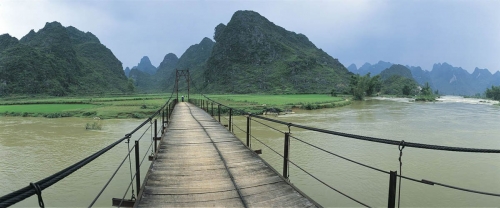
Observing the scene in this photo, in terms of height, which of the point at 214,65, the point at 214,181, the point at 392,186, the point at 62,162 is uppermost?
the point at 214,65

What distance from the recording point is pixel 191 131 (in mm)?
7902

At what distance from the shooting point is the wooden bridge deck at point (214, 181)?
2.99 meters

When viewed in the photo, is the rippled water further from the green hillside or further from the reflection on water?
the green hillside

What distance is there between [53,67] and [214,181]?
3369 inches

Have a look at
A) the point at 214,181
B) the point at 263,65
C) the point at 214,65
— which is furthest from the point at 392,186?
the point at 214,65

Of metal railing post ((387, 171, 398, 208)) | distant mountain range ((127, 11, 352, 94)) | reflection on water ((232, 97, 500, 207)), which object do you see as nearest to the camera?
metal railing post ((387, 171, 398, 208))

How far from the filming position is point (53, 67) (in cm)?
7125

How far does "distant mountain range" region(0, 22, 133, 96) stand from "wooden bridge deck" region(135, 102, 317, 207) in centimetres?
7014

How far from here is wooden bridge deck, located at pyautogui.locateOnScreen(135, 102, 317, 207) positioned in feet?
9.81

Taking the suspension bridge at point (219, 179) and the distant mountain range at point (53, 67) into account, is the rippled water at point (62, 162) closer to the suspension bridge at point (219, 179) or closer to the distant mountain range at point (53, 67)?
the suspension bridge at point (219, 179)

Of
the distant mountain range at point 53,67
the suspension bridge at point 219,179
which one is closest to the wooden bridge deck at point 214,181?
the suspension bridge at point 219,179

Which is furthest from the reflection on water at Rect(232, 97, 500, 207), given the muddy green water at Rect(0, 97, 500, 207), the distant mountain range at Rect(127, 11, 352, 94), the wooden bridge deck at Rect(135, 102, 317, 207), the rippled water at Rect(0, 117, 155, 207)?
the distant mountain range at Rect(127, 11, 352, 94)

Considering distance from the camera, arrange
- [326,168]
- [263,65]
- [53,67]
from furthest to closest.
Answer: [263,65]
[53,67]
[326,168]

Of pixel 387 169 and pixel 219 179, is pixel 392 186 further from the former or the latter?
pixel 387 169
